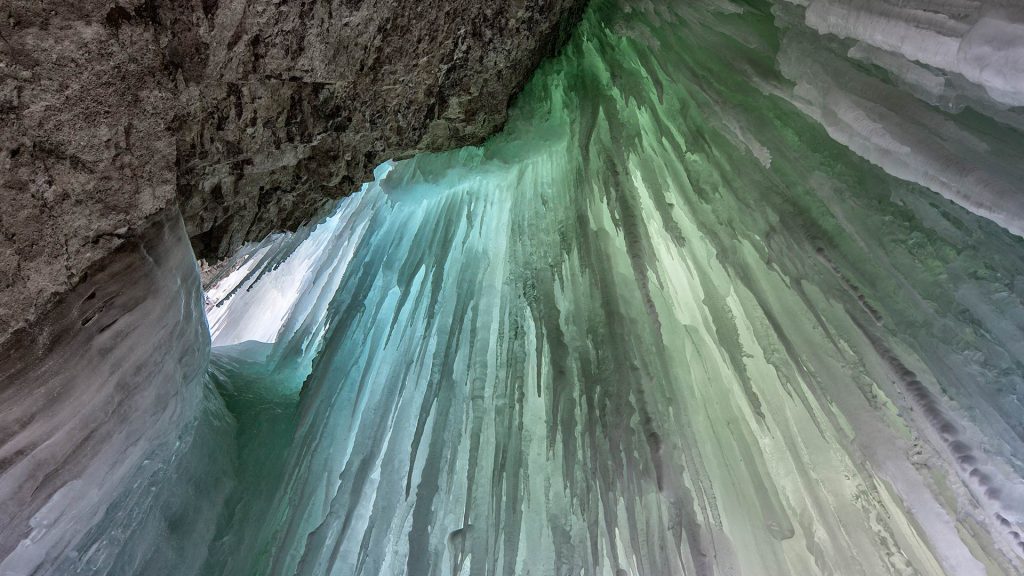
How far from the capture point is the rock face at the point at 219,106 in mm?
1177

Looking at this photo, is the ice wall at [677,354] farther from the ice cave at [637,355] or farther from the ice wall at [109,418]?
the ice wall at [109,418]

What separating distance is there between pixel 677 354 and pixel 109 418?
1.49m

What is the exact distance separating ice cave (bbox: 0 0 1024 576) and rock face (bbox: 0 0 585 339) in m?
0.05

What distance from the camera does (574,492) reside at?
6.20 ft

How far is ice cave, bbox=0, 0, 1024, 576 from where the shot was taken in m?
1.30

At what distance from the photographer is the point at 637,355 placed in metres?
1.94

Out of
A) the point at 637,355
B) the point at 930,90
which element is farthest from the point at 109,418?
the point at 930,90

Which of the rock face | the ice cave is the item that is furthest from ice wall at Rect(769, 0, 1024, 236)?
the rock face

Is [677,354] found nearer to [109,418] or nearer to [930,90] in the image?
[930,90]

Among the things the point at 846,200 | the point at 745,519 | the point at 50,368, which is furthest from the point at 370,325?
the point at 846,200

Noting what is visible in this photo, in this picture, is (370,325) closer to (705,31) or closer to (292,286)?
(705,31)

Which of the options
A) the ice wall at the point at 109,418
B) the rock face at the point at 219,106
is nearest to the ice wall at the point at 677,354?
the ice wall at the point at 109,418

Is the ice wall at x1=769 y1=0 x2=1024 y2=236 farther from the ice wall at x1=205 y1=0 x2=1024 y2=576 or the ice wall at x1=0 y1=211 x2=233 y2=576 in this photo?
the ice wall at x1=0 y1=211 x2=233 y2=576

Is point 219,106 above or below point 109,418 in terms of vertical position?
above
